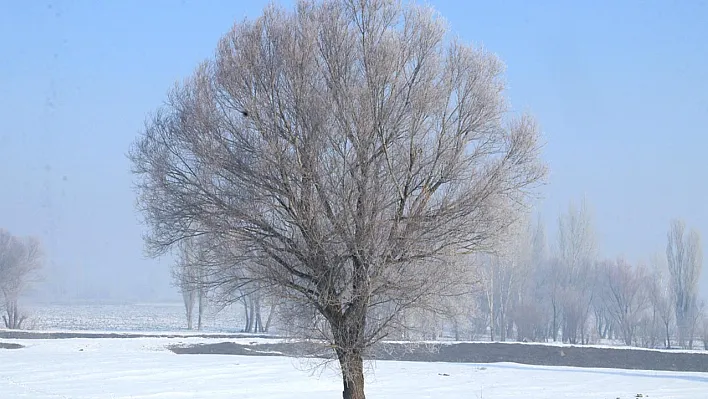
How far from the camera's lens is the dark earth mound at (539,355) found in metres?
41.9

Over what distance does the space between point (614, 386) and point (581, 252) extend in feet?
188

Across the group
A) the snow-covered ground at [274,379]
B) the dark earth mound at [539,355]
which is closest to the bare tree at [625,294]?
the dark earth mound at [539,355]

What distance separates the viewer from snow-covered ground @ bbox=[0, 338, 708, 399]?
81.5 feet

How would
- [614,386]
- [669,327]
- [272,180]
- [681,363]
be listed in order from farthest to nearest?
1. [669,327]
2. [681,363]
3. [614,386]
4. [272,180]

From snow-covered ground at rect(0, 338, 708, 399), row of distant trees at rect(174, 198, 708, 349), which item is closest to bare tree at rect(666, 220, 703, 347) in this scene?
row of distant trees at rect(174, 198, 708, 349)

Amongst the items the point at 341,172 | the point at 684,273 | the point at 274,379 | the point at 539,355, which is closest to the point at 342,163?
the point at 341,172

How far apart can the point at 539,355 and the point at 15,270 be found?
2374 inches

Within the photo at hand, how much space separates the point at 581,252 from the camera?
273 ft

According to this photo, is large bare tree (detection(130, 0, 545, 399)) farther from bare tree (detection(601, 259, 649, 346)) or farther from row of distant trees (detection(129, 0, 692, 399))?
bare tree (detection(601, 259, 649, 346))

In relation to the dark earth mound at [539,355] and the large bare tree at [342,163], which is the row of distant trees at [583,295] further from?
the large bare tree at [342,163]

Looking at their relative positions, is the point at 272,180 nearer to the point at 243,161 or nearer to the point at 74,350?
the point at 243,161

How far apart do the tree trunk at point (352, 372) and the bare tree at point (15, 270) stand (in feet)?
253

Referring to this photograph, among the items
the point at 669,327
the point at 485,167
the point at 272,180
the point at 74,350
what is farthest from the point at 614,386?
the point at 669,327

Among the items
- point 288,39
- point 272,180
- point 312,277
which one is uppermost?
point 288,39
